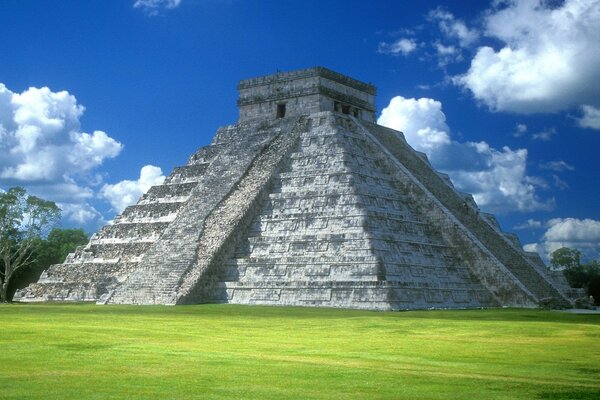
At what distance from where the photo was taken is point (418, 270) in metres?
27.6

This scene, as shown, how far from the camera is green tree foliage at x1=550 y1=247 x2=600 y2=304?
47.6 meters

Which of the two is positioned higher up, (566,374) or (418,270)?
(418,270)

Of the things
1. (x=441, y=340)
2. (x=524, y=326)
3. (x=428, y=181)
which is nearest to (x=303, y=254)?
(x=428, y=181)

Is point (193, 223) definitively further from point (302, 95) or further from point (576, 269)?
point (576, 269)

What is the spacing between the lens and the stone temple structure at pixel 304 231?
2736 centimetres

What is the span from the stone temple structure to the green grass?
312 inches

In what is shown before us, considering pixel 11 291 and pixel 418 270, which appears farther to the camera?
pixel 11 291

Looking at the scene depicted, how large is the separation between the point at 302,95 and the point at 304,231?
9256 mm

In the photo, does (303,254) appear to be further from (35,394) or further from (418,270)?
(35,394)

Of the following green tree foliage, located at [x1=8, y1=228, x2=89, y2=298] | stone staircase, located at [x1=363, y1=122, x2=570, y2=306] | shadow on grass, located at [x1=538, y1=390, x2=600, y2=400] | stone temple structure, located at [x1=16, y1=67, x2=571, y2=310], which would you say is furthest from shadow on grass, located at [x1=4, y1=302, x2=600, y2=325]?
green tree foliage, located at [x1=8, y1=228, x2=89, y2=298]

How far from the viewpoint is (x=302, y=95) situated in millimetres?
36250

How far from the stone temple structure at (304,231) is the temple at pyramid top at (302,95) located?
0.22ft

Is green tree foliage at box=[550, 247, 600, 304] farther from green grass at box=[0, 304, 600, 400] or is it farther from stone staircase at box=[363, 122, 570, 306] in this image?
green grass at box=[0, 304, 600, 400]

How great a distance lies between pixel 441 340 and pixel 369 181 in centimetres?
1648
